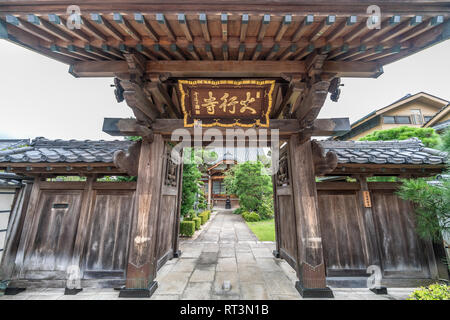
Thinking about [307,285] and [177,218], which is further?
[177,218]

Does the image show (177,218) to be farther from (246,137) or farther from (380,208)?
(380,208)

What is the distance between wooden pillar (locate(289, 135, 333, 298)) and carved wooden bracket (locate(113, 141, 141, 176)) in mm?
3145

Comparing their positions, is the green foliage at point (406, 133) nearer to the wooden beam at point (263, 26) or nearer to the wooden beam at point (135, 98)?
the wooden beam at point (263, 26)

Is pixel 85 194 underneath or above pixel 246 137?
underneath

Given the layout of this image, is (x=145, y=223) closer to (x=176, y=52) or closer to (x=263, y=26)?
(x=176, y=52)

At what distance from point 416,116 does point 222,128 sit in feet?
62.2

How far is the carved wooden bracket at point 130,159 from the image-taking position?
319 centimetres

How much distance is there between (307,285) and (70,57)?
18.9 feet

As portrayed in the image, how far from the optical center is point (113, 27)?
2.40 m

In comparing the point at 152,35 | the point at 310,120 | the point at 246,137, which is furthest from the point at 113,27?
the point at 310,120

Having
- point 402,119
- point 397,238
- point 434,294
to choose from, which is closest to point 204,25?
point 434,294

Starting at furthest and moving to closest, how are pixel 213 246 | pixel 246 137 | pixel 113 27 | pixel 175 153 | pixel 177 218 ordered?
pixel 213 246
pixel 177 218
pixel 175 153
pixel 246 137
pixel 113 27

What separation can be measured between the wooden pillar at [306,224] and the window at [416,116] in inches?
682

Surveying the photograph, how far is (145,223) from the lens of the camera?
3254mm
